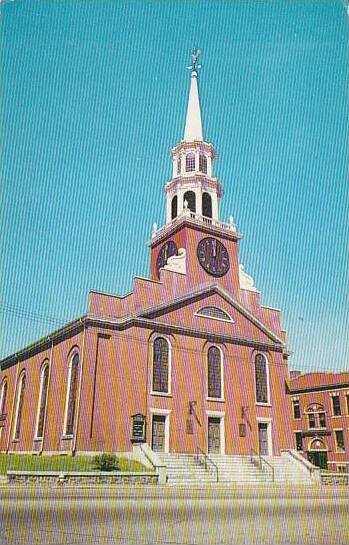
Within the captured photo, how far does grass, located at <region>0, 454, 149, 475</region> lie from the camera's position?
22016 millimetres

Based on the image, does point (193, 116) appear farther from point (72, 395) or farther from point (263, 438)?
point (263, 438)

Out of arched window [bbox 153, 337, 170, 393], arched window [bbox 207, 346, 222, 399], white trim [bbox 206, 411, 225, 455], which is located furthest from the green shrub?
arched window [bbox 207, 346, 222, 399]

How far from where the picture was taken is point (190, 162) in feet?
134

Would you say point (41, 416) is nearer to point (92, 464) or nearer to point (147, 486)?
point (92, 464)

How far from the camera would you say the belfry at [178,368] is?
30.1 meters

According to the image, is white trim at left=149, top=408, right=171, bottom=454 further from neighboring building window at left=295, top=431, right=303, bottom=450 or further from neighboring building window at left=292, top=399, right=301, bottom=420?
neighboring building window at left=292, top=399, right=301, bottom=420

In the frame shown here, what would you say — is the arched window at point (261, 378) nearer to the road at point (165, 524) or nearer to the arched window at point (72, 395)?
the arched window at point (72, 395)

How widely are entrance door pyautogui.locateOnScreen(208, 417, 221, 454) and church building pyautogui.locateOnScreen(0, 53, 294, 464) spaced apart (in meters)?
0.09

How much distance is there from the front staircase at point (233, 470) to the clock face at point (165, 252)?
14.1 meters

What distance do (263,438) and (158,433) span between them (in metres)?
8.14

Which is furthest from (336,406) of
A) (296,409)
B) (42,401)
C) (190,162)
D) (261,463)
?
(42,401)

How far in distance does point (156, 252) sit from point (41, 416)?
14.3m

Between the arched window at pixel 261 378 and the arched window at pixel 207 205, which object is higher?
the arched window at pixel 207 205

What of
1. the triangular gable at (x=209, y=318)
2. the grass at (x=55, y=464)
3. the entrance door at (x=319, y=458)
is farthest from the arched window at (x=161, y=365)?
the entrance door at (x=319, y=458)
